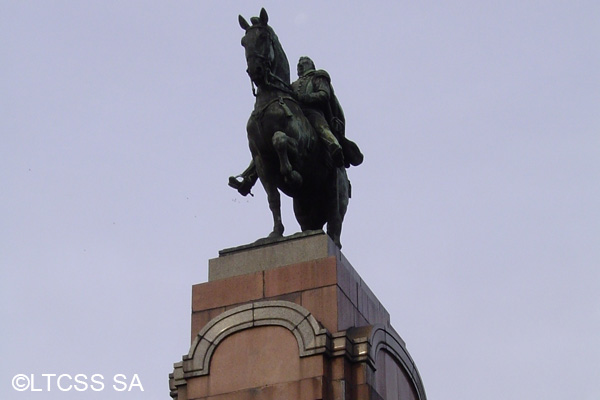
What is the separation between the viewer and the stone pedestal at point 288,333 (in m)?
17.9

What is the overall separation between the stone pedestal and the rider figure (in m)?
1.91

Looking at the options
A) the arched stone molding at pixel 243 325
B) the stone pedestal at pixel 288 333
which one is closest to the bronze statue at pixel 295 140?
the stone pedestal at pixel 288 333

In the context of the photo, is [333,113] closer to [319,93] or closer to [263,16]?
[319,93]

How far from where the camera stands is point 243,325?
18719 mm

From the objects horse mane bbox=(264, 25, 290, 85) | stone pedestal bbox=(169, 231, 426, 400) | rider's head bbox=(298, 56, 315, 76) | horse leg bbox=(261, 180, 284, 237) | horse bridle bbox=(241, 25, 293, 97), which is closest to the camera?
stone pedestal bbox=(169, 231, 426, 400)

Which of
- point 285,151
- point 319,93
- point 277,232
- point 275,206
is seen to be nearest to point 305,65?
point 319,93

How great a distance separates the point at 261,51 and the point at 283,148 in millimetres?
1716

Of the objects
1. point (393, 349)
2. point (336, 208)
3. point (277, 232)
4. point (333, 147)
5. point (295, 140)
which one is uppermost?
point (333, 147)

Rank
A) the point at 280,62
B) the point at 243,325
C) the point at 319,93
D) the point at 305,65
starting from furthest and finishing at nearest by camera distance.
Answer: the point at 305,65
the point at 319,93
the point at 280,62
the point at 243,325

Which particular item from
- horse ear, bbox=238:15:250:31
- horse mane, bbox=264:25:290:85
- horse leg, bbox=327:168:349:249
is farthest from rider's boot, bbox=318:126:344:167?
horse ear, bbox=238:15:250:31

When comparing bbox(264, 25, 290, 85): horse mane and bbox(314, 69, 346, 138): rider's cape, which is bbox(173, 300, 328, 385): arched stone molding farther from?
bbox(264, 25, 290, 85): horse mane

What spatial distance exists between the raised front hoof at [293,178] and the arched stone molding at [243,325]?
96.3 inches

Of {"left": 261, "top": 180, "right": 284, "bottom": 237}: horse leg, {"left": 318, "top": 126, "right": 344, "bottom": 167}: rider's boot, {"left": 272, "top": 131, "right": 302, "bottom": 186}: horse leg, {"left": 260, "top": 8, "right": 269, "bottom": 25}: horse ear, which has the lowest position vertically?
{"left": 261, "top": 180, "right": 284, "bottom": 237}: horse leg

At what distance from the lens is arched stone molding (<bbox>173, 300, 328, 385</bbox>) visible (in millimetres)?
18266
